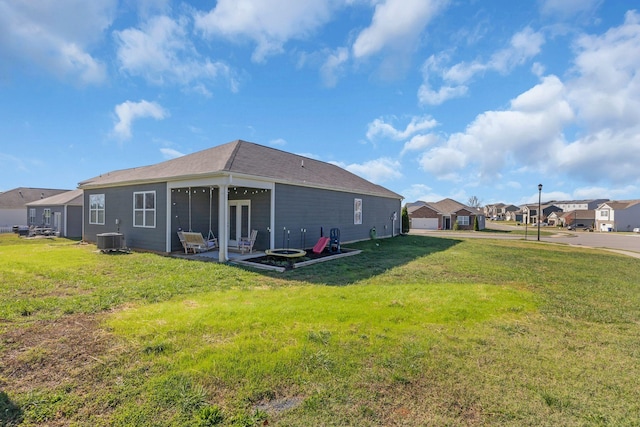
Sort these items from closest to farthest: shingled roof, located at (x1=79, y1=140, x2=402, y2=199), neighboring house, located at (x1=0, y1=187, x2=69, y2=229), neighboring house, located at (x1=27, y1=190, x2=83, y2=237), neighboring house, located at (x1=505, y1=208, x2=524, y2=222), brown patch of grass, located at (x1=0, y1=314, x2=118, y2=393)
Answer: brown patch of grass, located at (x1=0, y1=314, x2=118, y2=393), shingled roof, located at (x1=79, y1=140, x2=402, y2=199), neighboring house, located at (x1=27, y1=190, x2=83, y2=237), neighboring house, located at (x1=0, y1=187, x2=69, y2=229), neighboring house, located at (x1=505, y1=208, x2=524, y2=222)

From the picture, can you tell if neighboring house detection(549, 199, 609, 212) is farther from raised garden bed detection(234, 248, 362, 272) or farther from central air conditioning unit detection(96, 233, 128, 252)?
central air conditioning unit detection(96, 233, 128, 252)

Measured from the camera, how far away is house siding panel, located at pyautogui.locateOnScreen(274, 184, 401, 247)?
475 inches

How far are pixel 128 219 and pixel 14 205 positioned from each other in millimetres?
28603

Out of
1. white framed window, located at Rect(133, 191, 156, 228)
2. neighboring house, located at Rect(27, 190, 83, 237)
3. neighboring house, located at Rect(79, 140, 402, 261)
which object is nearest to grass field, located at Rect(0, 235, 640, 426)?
neighboring house, located at Rect(79, 140, 402, 261)

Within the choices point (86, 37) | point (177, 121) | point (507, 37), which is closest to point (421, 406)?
point (507, 37)

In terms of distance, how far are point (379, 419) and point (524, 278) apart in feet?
26.0

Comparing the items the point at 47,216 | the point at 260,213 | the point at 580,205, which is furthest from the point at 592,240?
the point at 580,205

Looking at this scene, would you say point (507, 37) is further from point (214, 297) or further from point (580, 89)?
point (214, 297)

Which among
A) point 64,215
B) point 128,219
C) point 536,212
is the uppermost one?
point 536,212

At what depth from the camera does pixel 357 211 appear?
57.0 ft

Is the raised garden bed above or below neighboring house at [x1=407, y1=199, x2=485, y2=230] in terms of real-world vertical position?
below

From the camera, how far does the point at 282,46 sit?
1387cm

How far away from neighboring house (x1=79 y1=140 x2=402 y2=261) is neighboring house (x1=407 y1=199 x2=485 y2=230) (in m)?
30.5

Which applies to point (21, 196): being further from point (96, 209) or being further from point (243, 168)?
point (243, 168)
